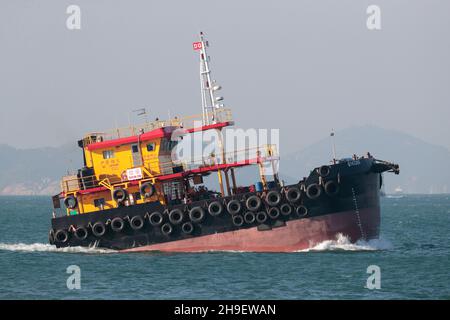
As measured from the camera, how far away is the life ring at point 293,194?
121ft

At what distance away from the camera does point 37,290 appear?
3094 centimetres

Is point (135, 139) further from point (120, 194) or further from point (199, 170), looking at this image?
point (199, 170)

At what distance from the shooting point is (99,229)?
39312 millimetres

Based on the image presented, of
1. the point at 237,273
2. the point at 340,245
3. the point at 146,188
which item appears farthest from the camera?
the point at 146,188

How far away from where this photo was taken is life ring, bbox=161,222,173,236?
38.4m

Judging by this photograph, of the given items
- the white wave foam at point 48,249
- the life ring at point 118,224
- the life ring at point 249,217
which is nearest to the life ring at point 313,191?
the life ring at point 249,217

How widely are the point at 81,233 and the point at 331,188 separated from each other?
11.4m

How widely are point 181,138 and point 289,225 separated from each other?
6453 millimetres

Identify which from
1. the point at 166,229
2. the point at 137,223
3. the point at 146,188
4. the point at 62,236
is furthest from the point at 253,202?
the point at 62,236

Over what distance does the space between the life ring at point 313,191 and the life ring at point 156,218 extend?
6.50 metres

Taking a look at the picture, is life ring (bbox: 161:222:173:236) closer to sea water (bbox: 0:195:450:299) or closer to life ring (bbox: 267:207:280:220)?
sea water (bbox: 0:195:450:299)

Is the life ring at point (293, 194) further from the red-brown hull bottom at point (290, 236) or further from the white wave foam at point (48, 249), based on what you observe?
the white wave foam at point (48, 249)
